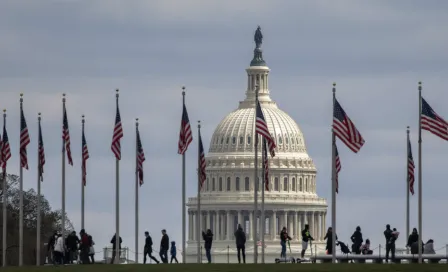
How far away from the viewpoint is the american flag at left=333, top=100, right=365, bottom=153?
15475 centimetres

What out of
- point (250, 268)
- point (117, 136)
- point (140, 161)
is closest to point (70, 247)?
point (117, 136)

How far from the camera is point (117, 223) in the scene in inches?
6634

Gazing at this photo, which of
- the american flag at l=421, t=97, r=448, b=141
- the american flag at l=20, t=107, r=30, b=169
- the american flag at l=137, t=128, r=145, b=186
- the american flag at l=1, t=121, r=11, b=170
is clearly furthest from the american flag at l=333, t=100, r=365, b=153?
the american flag at l=1, t=121, r=11, b=170

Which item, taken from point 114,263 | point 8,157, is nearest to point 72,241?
point 114,263

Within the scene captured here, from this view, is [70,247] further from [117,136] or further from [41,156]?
[41,156]

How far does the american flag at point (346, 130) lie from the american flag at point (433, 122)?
369cm

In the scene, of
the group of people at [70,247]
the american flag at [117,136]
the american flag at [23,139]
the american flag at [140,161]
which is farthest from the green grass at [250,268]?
the american flag at [23,139]

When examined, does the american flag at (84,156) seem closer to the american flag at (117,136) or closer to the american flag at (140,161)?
the american flag at (140,161)

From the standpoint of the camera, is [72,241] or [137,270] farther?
[72,241]

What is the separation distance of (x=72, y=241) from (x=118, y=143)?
7.82 m

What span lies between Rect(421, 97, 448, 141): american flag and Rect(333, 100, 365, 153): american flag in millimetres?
3692

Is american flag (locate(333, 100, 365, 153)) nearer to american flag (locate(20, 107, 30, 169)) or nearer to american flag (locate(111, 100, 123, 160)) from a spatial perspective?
american flag (locate(111, 100, 123, 160))

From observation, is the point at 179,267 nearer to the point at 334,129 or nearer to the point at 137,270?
the point at 137,270

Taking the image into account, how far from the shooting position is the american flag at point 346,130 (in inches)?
6093
